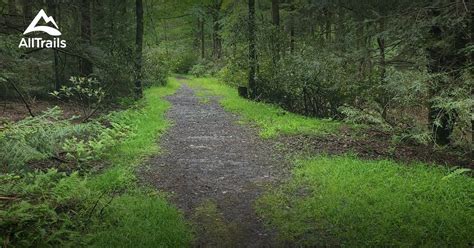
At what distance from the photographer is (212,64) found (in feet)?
120

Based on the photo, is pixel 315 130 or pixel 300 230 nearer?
pixel 300 230

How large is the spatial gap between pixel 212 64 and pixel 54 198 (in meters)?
31.7

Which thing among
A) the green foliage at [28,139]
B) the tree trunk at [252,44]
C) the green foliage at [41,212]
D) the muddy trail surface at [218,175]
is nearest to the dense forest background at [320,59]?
the tree trunk at [252,44]

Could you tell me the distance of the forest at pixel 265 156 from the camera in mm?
5453

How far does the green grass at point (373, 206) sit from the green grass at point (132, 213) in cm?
148

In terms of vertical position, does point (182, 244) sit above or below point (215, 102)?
below

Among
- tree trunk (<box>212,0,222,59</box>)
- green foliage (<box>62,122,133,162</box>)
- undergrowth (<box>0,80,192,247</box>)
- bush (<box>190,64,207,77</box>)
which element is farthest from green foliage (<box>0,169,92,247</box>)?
bush (<box>190,64,207,77</box>)

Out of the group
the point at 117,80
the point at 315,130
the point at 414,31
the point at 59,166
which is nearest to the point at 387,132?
the point at 315,130

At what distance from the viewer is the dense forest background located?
7273 millimetres

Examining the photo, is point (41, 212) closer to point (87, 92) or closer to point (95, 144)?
point (95, 144)

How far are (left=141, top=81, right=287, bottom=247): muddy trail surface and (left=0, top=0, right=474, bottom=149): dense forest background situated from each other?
226 centimetres

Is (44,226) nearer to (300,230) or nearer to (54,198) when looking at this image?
Result: (54,198)

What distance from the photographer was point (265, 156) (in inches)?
373

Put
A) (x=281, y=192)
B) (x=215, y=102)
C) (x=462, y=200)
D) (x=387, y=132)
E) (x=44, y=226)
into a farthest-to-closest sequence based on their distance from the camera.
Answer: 1. (x=215, y=102)
2. (x=387, y=132)
3. (x=281, y=192)
4. (x=462, y=200)
5. (x=44, y=226)
